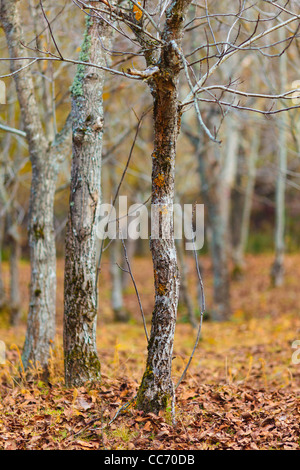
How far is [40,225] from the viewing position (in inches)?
231

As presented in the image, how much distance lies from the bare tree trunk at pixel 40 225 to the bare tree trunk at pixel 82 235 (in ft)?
3.66

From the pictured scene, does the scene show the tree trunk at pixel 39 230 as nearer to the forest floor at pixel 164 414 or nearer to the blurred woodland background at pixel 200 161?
the blurred woodland background at pixel 200 161

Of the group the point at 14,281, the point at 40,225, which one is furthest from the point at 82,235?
the point at 14,281

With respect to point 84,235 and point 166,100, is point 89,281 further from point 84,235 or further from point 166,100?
point 166,100

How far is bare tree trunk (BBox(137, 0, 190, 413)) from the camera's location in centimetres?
379

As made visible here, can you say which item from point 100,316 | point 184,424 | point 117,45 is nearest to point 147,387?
point 184,424

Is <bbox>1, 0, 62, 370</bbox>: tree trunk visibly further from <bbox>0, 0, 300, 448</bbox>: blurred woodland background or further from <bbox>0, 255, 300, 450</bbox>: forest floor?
<bbox>0, 255, 300, 450</bbox>: forest floor

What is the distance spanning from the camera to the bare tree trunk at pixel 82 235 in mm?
4652

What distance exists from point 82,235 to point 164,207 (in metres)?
1.15

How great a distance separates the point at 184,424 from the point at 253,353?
4040mm

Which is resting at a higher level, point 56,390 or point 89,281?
point 89,281

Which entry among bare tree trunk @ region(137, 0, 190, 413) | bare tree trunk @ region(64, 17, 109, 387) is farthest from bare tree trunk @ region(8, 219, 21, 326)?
bare tree trunk @ region(137, 0, 190, 413)
